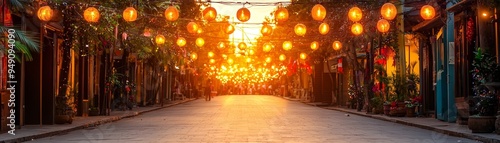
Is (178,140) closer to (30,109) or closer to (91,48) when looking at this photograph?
(30,109)

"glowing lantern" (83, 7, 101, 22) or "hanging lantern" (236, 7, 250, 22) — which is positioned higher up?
"hanging lantern" (236, 7, 250, 22)

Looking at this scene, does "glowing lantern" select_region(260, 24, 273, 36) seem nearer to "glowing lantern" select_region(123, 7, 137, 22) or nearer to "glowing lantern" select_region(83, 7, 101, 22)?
"glowing lantern" select_region(123, 7, 137, 22)

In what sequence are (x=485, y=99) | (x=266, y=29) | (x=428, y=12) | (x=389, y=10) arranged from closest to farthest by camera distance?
(x=485, y=99), (x=428, y=12), (x=389, y=10), (x=266, y=29)

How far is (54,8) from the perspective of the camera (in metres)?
23.0

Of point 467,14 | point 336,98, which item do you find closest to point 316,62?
point 336,98

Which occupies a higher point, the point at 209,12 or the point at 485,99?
the point at 209,12

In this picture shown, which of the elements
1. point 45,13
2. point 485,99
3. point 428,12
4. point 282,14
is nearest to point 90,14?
point 45,13

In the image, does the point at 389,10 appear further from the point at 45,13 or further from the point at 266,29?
the point at 45,13

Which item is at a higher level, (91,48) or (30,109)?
(91,48)

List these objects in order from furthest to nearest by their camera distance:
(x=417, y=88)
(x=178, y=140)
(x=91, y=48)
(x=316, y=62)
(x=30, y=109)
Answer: (x=316, y=62), (x=417, y=88), (x=91, y=48), (x=30, y=109), (x=178, y=140)

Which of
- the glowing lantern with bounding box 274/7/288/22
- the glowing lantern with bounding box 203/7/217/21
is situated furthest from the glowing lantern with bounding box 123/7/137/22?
the glowing lantern with bounding box 274/7/288/22

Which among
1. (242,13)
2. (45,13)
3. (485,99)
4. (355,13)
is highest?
(242,13)

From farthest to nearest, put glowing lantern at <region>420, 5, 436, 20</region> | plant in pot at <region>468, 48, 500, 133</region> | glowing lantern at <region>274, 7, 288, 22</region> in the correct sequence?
1. glowing lantern at <region>274, 7, 288, 22</region>
2. glowing lantern at <region>420, 5, 436, 20</region>
3. plant in pot at <region>468, 48, 500, 133</region>

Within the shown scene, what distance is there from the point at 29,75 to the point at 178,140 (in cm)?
798
